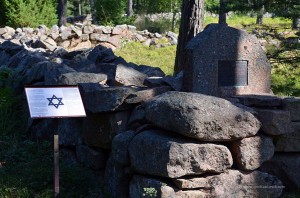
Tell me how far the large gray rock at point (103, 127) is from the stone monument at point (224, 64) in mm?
883

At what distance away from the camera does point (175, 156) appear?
5379 millimetres

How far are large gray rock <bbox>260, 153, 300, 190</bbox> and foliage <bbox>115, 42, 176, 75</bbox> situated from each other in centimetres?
799

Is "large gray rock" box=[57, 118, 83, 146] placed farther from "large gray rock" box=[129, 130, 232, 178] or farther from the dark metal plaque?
the dark metal plaque

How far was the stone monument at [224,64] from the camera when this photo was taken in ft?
22.0

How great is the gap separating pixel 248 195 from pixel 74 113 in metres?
1.93

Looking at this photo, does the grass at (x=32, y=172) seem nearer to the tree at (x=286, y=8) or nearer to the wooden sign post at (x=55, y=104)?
the wooden sign post at (x=55, y=104)

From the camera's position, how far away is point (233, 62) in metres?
6.87

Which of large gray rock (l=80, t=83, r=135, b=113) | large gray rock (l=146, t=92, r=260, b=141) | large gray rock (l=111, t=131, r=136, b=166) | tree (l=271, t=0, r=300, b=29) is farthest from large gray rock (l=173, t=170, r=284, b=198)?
tree (l=271, t=0, r=300, b=29)

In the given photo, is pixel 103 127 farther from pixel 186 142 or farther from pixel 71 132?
pixel 186 142

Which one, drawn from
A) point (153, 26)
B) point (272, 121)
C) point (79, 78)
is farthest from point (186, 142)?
point (153, 26)

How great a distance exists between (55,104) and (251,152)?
1996 mm

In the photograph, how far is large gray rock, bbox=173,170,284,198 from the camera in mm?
5588

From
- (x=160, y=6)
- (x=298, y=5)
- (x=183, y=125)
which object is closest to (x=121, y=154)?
(x=183, y=125)

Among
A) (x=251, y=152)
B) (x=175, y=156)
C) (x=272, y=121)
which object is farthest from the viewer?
(x=272, y=121)
